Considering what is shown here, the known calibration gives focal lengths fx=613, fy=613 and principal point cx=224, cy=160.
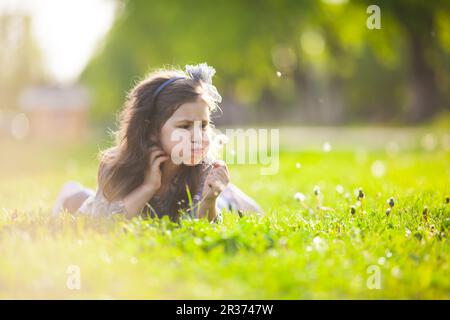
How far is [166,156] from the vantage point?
4590 mm

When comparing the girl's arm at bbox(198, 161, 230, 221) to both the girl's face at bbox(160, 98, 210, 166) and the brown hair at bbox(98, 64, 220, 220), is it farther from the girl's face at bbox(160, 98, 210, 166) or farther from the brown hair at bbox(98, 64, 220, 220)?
the brown hair at bbox(98, 64, 220, 220)


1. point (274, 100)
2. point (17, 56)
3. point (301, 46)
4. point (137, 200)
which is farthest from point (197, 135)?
point (274, 100)

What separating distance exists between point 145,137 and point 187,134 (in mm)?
460

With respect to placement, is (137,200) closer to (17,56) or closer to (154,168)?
(154,168)

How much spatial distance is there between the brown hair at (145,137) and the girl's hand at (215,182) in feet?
1.04

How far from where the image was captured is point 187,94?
455cm

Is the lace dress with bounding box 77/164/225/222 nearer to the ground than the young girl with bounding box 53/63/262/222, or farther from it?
nearer to the ground

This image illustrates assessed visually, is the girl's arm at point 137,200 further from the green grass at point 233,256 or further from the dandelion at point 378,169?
the dandelion at point 378,169

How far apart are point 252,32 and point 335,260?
24003mm

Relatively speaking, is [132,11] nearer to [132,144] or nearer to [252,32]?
[252,32]

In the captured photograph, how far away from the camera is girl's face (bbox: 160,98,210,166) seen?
14.4 feet

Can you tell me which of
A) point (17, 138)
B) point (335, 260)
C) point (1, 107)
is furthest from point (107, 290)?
point (1, 107)

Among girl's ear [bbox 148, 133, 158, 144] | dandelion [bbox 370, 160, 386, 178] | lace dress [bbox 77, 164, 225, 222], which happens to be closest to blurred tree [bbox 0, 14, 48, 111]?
dandelion [bbox 370, 160, 386, 178]
